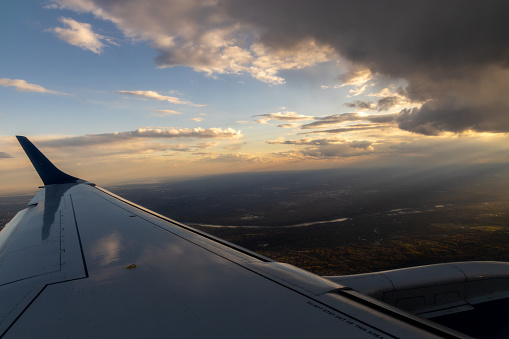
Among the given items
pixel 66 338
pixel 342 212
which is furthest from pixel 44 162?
pixel 342 212

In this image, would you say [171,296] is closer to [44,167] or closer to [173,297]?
[173,297]

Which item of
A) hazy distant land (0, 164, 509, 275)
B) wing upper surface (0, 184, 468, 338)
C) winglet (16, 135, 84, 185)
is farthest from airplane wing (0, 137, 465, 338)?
hazy distant land (0, 164, 509, 275)

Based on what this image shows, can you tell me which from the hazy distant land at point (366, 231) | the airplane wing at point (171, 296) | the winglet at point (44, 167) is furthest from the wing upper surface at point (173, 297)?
the hazy distant land at point (366, 231)

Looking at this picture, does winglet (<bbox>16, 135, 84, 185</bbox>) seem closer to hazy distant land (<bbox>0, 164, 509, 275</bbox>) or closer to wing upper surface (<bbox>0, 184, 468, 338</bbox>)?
wing upper surface (<bbox>0, 184, 468, 338</bbox>)

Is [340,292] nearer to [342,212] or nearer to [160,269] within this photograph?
[160,269]

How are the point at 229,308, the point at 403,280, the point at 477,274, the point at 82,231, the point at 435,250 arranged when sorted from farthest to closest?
the point at 435,250 → the point at 82,231 → the point at 477,274 → the point at 403,280 → the point at 229,308

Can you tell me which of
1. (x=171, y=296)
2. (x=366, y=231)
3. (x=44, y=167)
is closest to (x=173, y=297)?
(x=171, y=296)
